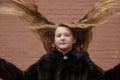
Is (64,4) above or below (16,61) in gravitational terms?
above

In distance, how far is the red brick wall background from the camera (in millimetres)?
7008

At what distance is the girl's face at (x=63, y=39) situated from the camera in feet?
15.0

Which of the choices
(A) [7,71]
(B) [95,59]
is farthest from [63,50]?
(B) [95,59]

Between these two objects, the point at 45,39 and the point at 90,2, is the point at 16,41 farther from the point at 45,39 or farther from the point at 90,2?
the point at 45,39

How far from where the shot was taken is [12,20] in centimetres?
713

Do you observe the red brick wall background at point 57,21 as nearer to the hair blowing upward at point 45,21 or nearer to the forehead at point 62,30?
the hair blowing upward at point 45,21

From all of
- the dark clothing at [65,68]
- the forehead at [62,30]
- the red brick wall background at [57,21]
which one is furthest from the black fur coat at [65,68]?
the red brick wall background at [57,21]

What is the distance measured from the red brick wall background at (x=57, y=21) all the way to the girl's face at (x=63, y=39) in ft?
7.83

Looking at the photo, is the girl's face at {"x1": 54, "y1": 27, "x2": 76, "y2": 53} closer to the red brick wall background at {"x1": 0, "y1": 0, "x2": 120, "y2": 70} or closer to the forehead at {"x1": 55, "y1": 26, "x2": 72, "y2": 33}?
the forehead at {"x1": 55, "y1": 26, "x2": 72, "y2": 33}

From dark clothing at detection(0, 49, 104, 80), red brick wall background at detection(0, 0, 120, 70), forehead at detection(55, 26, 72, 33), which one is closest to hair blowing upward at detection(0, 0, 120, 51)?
forehead at detection(55, 26, 72, 33)

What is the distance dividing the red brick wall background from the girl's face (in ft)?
7.83

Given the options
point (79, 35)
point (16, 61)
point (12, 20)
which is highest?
point (79, 35)

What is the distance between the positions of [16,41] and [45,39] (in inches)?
88.4

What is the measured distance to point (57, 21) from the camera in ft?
23.1
